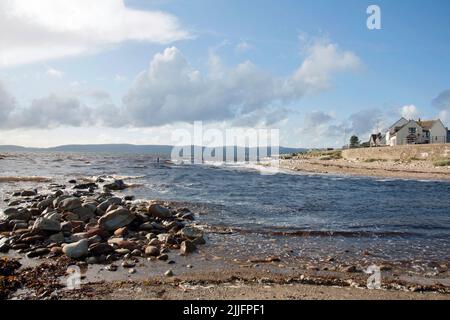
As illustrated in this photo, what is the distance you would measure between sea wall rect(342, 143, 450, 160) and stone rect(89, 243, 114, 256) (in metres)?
62.3

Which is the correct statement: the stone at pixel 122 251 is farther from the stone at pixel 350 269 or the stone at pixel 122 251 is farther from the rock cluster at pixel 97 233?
the stone at pixel 350 269

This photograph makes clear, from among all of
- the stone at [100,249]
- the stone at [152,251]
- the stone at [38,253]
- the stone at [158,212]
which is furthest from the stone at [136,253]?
the stone at [158,212]

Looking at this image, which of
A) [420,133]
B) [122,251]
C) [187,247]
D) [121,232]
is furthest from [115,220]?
[420,133]

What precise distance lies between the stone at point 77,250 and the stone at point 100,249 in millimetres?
159

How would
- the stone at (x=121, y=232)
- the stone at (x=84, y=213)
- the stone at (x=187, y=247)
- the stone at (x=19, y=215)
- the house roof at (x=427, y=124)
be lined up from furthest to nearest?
1. the house roof at (x=427, y=124)
2. the stone at (x=84, y=213)
3. the stone at (x=19, y=215)
4. the stone at (x=121, y=232)
5. the stone at (x=187, y=247)

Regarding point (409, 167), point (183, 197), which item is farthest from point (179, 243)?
point (409, 167)

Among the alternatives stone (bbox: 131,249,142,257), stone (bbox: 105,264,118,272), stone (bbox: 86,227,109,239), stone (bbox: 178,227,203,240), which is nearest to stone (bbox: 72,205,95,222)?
stone (bbox: 86,227,109,239)

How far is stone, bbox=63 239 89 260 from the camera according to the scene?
11.8 m

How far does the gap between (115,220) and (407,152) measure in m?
66.6

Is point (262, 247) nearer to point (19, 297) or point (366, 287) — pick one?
point (366, 287)

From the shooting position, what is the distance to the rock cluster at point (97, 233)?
1218 centimetres

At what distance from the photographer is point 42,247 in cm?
1283

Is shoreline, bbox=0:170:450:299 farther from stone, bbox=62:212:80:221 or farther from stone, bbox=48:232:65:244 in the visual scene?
stone, bbox=62:212:80:221
